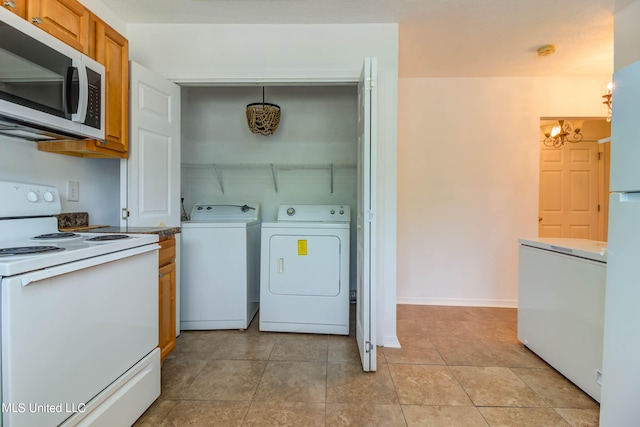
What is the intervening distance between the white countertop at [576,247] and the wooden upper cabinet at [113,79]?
275cm

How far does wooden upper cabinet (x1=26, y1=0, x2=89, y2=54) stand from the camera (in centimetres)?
132

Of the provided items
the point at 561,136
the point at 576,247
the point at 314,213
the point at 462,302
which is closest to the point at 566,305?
the point at 576,247

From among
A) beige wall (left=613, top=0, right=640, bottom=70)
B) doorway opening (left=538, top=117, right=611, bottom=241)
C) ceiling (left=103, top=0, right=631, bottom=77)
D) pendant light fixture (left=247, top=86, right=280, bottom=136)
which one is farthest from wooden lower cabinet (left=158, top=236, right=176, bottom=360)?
doorway opening (left=538, top=117, right=611, bottom=241)

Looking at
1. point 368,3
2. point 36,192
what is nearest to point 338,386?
point 36,192

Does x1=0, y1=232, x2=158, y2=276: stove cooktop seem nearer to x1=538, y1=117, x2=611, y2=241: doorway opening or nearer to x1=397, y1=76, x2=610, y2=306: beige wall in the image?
x1=397, y1=76, x2=610, y2=306: beige wall

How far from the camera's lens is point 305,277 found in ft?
7.75

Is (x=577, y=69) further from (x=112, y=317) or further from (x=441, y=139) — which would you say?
(x=112, y=317)

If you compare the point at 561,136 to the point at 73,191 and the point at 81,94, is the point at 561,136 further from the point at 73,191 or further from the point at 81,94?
the point at 73,191

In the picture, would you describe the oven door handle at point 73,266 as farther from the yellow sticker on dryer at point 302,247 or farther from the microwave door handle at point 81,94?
the yellow sticker on dryer at point 302,247

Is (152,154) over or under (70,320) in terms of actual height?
over

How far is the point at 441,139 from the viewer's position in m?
3.08

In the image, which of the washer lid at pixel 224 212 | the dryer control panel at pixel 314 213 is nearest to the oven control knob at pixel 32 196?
the washer lid at pixel 224 212

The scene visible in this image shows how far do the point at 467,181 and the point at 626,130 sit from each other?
214 cm

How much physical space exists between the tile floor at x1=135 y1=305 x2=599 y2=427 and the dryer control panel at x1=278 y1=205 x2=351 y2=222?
110 cm
